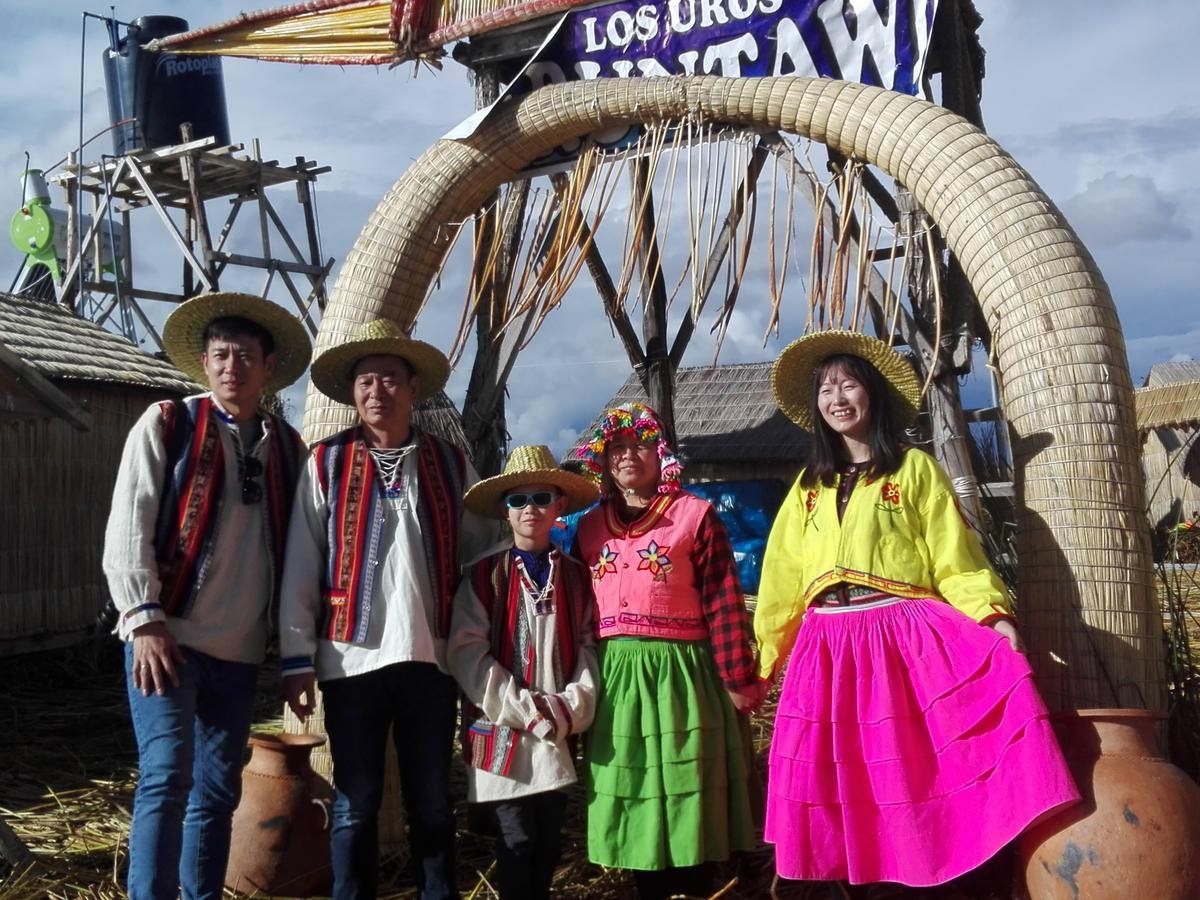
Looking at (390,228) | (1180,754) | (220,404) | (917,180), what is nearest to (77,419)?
(390,228)

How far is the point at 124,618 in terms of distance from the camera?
112 inches

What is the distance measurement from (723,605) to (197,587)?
144cm

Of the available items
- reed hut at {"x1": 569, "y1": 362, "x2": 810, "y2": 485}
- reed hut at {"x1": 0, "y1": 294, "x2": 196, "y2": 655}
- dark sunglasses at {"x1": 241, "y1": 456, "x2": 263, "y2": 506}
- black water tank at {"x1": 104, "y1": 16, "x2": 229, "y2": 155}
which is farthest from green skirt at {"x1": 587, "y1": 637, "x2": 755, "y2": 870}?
black water tank at {"x1": 104, "y1": 16, "x2": 229, "y2": 155}

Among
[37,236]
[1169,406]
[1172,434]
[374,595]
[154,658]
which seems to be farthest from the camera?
[37,236]

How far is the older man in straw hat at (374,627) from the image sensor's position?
9.89ft

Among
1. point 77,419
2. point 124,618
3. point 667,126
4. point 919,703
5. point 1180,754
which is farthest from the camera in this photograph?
point 77,419

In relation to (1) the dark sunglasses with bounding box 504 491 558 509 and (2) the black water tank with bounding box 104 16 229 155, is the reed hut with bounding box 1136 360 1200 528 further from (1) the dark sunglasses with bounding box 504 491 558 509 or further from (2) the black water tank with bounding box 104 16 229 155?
(2) the black water tank with bounding box 104 16 229 155

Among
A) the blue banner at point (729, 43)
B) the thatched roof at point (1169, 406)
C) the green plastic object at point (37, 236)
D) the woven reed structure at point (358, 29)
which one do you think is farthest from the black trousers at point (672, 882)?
the green plastic object at point (37, 236)

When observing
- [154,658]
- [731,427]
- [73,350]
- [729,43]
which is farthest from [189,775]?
[731,427]

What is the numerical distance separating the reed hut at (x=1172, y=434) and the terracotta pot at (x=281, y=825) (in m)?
7.95

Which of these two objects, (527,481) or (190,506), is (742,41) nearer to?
(527,481)

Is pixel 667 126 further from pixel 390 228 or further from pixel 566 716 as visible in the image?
pixel 566 716

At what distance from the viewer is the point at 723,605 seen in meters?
3.38

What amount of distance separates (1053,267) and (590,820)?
211 cm
